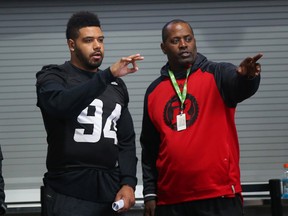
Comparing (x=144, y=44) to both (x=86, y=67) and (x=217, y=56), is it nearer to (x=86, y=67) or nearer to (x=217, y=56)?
(x=217, y=56)

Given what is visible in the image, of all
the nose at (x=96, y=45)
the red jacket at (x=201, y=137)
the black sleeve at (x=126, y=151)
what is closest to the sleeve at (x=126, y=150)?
the black sleeve at (x=126, y=151)

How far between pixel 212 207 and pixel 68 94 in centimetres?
132

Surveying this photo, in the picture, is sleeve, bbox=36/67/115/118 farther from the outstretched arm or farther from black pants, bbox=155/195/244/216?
black pants, bbox=155/195/244/216

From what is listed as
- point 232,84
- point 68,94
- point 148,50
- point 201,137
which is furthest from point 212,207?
point 148,50

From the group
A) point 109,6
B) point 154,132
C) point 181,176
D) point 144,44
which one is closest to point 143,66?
point 144,44

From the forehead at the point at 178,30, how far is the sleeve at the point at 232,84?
1.26 feet

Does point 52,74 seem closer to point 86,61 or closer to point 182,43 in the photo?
point 86,61

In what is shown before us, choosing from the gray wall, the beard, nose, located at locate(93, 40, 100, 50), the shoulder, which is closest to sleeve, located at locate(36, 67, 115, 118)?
the shoulder

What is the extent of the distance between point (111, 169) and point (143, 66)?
324cm

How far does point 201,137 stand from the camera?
513 centimetres

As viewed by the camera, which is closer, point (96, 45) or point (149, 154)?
point (96, 45)

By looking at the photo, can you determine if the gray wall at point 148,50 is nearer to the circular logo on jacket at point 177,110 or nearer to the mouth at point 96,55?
the circular logo on jacket at point 177,110

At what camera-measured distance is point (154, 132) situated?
5586 millimetres

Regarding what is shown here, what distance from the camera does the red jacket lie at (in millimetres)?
5078
